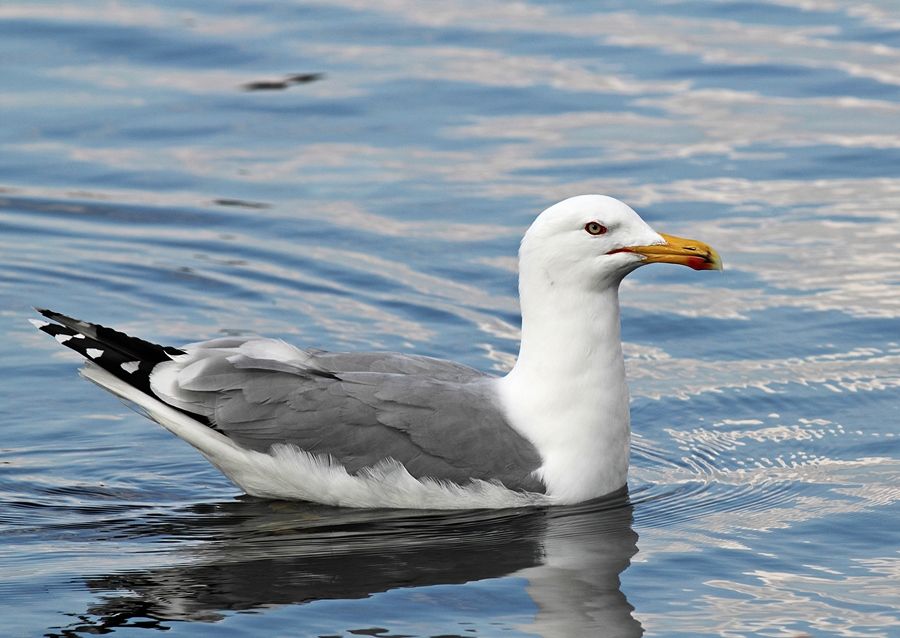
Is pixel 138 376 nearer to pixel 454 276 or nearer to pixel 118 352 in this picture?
pixel 118 352

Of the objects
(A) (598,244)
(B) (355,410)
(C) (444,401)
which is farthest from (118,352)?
(A) (598,244)

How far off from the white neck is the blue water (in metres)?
0.21

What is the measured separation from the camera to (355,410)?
823 cm

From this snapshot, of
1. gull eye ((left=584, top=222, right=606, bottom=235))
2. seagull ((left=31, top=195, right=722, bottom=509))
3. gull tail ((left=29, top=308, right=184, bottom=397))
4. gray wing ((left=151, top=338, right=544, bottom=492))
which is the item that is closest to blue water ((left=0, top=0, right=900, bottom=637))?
seagull ((left=31, top=195, right=722, bottom=509))

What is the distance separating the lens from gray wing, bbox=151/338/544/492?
322 inches

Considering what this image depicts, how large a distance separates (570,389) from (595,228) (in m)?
0.78

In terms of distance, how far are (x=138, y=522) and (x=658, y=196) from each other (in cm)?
597

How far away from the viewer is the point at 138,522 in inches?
324

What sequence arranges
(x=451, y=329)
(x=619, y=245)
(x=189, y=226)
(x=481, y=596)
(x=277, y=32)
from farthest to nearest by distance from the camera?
1. (x=277, y=32)
2. (x=189, y=226)
3. (x=451, y=329)
4. (x=619, y=245)
5. (x=481, y=596)

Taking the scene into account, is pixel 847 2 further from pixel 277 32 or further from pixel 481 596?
pixel 481 596

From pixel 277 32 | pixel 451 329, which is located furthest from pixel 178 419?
pixel 277 32

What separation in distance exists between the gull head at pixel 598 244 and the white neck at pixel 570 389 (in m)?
0.13

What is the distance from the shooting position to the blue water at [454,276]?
293 inches

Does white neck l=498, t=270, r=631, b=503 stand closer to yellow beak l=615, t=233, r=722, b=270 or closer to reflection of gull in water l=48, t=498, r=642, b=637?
reflection of gull in water l=48, t=498, r=642, b=637
